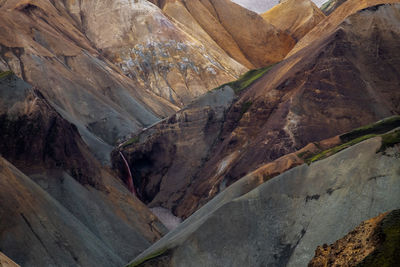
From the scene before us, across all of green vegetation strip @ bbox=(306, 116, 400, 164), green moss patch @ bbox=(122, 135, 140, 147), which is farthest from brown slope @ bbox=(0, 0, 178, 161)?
green vegetation strip @ bbox=(306, 116, 400, 164)

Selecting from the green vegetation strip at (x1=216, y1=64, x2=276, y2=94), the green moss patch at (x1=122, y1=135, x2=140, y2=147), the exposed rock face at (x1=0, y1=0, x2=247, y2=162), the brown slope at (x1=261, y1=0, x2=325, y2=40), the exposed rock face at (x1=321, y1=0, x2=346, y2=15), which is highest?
the exposed rock face at (x1=0, y1=0, x2=247, y2=162)

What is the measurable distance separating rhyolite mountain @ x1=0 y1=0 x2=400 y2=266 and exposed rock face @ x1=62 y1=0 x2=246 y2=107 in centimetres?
28

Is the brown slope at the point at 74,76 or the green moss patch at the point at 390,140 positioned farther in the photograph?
the brown slope at the point at 74,76

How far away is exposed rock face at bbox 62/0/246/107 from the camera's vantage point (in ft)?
358

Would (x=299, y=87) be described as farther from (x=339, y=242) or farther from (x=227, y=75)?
(x=227, y=75)

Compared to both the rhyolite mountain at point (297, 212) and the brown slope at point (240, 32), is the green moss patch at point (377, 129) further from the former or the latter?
the brown slope at point (240, 32)

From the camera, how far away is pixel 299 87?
55781 mm

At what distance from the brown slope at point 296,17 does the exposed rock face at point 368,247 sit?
Result: 109774mm

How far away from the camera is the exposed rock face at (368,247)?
20.0 m

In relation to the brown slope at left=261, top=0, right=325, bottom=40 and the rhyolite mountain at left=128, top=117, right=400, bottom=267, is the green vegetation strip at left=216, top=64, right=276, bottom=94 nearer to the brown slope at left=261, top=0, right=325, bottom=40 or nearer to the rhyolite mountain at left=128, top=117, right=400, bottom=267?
the rhyolite mountain at left=128, top=117, right=400, bottom=267

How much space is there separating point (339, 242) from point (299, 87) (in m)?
32.9

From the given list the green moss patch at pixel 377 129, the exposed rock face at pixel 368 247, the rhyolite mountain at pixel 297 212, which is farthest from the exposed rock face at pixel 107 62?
the exposed rock face at pixel 368 247

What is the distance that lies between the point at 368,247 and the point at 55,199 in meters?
26.3

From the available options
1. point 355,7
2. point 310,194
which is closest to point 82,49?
point 355,7
